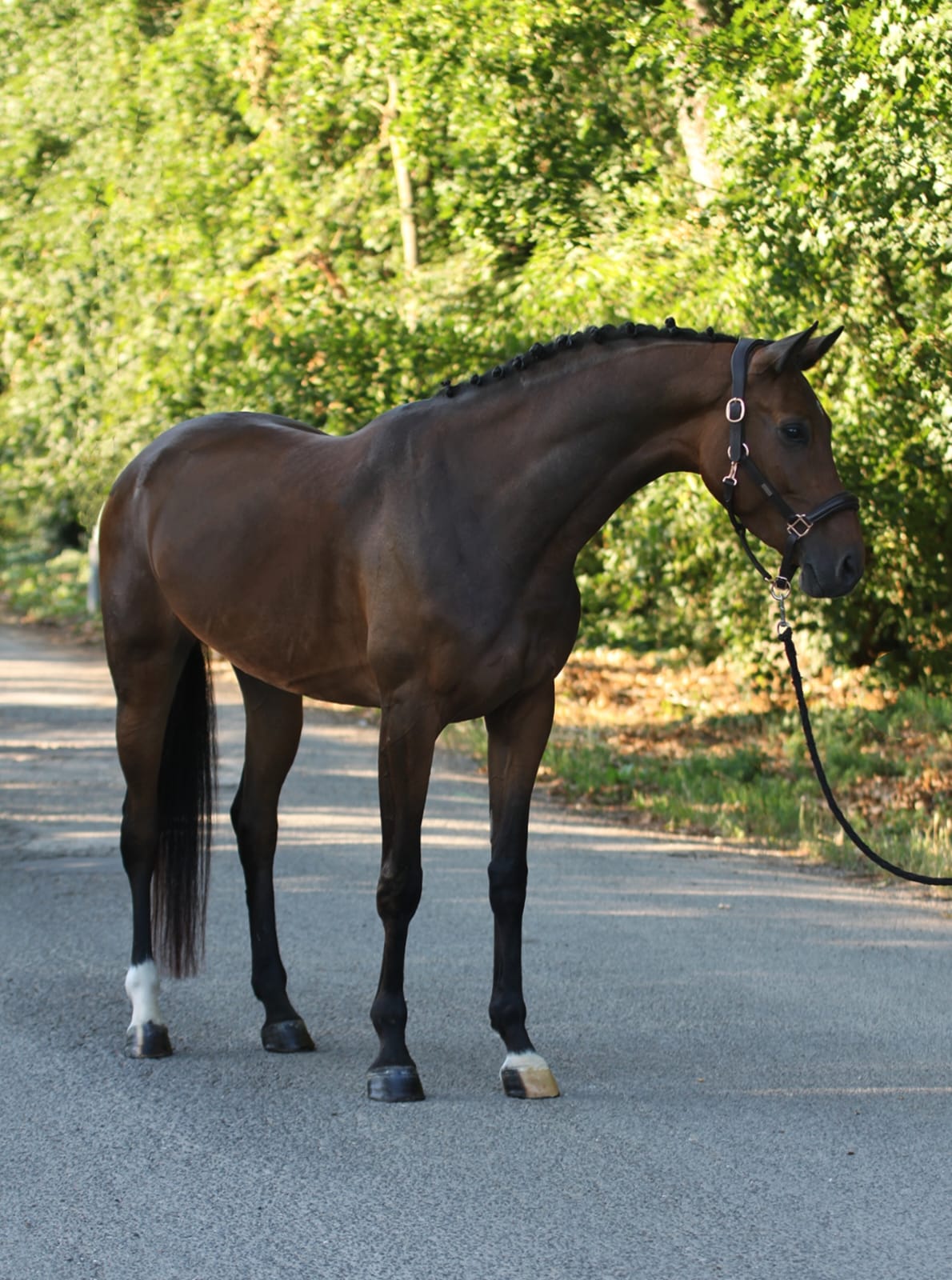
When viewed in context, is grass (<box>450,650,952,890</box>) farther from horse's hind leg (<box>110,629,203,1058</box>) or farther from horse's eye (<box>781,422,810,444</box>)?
horse's hind leg (<box>110,629,203,1058</box>)

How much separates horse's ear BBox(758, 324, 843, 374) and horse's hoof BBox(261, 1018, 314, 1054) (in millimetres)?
2548

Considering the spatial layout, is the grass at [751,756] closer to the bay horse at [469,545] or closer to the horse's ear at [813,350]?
the bay horse at [469,545]

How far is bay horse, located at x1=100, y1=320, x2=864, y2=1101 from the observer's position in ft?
14.0

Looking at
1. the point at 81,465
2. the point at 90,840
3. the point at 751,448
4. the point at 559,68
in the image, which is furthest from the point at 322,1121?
the point at 81,465

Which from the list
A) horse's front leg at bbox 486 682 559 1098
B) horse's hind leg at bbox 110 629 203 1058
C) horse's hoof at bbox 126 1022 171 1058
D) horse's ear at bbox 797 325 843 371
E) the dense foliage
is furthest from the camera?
the dense foliage

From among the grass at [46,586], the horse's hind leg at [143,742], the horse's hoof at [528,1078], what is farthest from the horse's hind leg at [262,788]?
the grass at [46,586]

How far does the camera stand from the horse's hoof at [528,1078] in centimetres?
450

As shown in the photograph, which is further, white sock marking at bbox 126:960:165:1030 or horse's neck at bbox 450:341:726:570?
white sock marking at bbox 126:960:165:1030

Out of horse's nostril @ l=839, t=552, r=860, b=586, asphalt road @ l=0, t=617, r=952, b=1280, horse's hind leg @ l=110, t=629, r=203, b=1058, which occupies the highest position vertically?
horse's nostril @ l=839, t=552, r=860, b=586

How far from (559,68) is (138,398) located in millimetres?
6735

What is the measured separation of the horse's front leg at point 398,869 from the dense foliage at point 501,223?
4.83 metres

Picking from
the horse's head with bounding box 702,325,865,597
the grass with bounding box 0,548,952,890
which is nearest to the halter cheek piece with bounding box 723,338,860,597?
the horse's head with bounding box 702,325,865,597

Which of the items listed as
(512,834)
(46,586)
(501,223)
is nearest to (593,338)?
(512,834)

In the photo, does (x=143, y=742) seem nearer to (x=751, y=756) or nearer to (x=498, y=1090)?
(x=498, y=1090)
